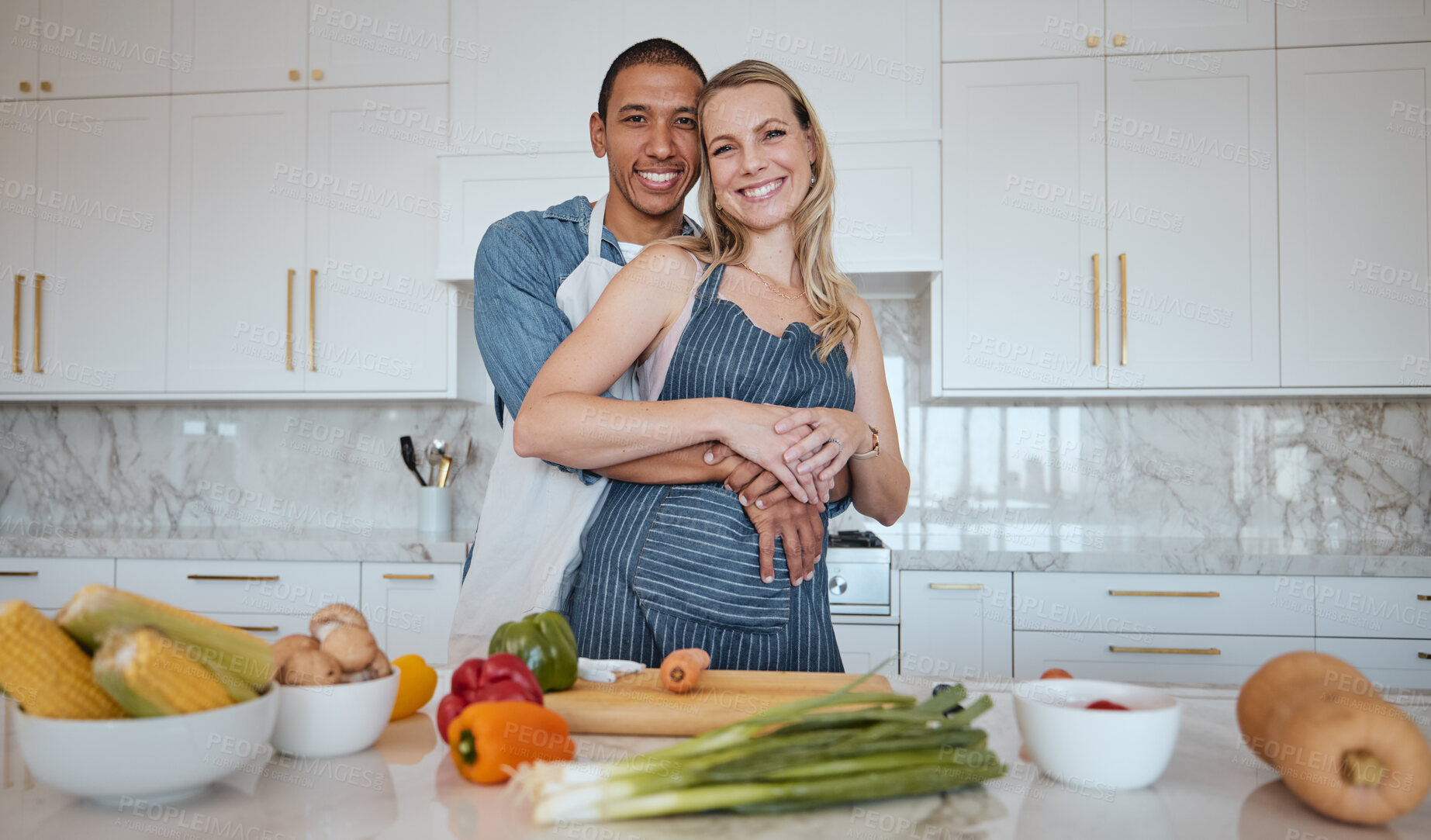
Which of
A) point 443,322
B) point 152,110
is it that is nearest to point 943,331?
point 443,322

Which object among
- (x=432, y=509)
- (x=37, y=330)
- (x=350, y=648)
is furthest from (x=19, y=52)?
(x=350, y=648)

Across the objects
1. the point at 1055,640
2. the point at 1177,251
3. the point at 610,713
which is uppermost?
the point at 1177,251

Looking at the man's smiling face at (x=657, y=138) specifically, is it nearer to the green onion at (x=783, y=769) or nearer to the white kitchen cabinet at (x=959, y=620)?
the green onion at (x=783, y=769)

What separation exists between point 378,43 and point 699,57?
3.67ft

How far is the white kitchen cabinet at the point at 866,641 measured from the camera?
8.41 ft

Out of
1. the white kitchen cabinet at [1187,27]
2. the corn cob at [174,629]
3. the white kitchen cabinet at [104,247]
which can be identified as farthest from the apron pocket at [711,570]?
the white kitchen cabinet at [104,247]

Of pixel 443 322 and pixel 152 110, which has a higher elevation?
pixel 152 110

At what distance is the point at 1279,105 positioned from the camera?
2.76 meters

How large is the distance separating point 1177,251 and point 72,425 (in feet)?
13.3

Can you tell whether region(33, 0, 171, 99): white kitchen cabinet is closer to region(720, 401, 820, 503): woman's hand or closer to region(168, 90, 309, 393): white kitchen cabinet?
region(168, 90, 309, 393): white kitchen cabinet

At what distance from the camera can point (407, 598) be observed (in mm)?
2742

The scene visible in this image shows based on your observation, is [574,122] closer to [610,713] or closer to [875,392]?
[875,392]

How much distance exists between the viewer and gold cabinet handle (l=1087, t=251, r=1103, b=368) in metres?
2.78

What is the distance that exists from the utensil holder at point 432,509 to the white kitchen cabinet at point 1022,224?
5.74 feet
